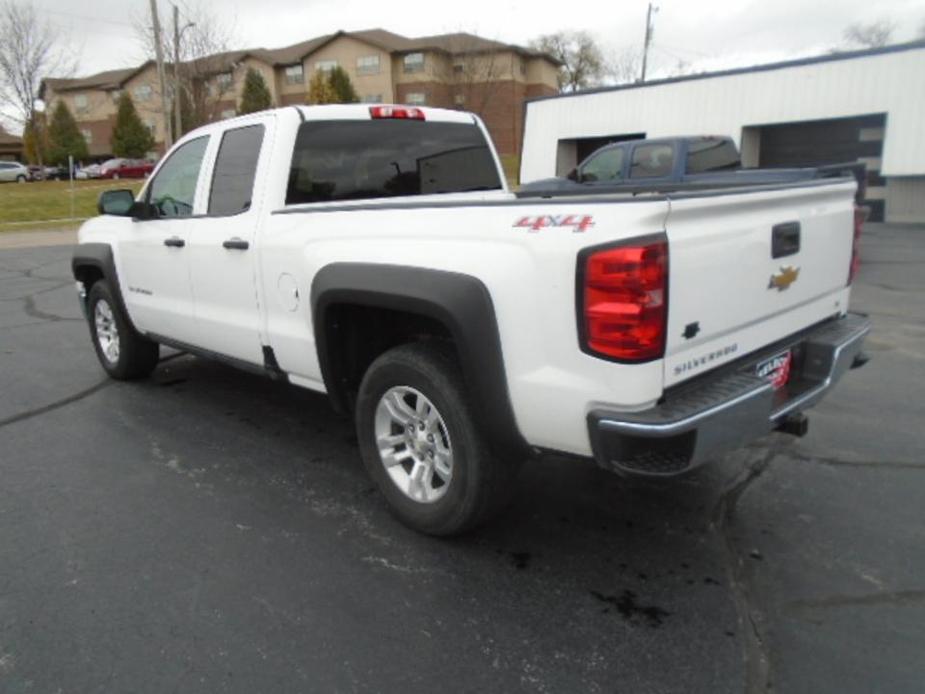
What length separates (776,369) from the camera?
2.97 meters

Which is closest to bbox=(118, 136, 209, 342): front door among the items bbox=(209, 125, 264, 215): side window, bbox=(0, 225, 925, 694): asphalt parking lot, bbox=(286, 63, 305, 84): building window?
bbox=(209, 125, 264, 215): side window

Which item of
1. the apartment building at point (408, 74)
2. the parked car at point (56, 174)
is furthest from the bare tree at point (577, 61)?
the parked car at point (56, 174)

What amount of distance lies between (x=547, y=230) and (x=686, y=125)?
61.6 feet

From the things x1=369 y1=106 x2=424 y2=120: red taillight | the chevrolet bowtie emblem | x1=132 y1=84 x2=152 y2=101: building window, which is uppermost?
x1=132 y1=84 x2=152 y2=101: building window

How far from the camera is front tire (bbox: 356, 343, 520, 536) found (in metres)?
2.82

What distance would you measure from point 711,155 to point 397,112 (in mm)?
7848

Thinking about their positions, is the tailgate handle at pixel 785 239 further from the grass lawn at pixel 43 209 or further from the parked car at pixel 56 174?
the parked car at pixel 56 174

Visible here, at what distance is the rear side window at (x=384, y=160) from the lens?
3787 mm

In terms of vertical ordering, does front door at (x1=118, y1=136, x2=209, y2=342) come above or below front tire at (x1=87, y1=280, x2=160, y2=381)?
above

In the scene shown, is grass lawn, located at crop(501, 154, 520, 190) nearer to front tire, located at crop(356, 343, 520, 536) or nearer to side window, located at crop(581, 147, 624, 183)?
side window, located at crop(581, 147, 624, 183)

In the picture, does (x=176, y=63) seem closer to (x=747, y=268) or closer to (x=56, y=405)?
(x=56, y=405)

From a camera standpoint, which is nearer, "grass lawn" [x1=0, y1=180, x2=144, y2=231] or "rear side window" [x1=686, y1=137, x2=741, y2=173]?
"rear side window" [x1=686, y1=137, x2=741, y2=173]

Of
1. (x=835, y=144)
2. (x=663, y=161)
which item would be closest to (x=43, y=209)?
(x=663, y=161)

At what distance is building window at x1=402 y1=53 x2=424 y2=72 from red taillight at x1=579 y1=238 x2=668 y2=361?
56.7 m
